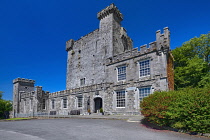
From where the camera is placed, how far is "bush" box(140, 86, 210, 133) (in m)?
8.28

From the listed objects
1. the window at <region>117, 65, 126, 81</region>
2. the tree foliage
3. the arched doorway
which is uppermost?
the window at <region>117, 65, 126, 81</region>

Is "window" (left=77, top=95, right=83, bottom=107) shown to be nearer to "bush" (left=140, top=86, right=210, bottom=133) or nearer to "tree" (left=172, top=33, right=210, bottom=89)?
"tree" (left=172, top=33, right=210, bottom=89)

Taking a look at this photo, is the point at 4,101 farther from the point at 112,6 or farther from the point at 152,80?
the point at 152,80

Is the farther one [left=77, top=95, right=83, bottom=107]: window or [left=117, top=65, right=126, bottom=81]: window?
[left=77, top=95, right=83, bottom=107]: window

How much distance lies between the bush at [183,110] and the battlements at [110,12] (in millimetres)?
21297

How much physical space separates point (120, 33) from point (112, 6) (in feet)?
16.3

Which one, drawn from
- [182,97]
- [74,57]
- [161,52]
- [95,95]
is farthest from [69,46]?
[182,97]

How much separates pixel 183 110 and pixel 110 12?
2351 centimetres

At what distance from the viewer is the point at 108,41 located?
2784 centimetres

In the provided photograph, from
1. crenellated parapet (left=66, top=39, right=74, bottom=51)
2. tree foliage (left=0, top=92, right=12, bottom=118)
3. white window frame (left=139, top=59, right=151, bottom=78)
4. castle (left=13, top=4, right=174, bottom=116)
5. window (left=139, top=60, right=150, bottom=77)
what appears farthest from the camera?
tree foliage (left=0, top=92, right=12, bottom=118)

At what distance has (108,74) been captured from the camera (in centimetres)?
2294

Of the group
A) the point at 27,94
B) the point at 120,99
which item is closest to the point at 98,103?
the point at 120,99

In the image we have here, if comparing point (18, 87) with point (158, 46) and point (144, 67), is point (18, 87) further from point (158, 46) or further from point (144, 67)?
point (158, 46)

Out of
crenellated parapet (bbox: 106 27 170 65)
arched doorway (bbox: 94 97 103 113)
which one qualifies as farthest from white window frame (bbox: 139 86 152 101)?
arched doorway (bbox: 94 97 103 113)
